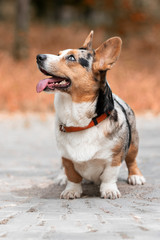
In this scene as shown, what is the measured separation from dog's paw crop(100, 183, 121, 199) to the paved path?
0.09 metres

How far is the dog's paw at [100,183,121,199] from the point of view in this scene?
11.3 ft

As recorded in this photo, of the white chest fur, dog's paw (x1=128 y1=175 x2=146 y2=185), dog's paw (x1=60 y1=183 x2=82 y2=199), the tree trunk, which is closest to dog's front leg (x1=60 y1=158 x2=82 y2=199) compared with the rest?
dog's paw (x1=60 y1=183 x2=82 y2=199)

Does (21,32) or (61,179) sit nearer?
(61,179)

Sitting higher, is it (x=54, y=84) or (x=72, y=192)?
(x=54, y=84)

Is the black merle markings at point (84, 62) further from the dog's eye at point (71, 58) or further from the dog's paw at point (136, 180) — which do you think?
the dog's paw at point (136, 180)

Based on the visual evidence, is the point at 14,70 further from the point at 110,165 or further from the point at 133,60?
the point at 110,165

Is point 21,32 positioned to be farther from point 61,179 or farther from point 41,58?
point 41,58

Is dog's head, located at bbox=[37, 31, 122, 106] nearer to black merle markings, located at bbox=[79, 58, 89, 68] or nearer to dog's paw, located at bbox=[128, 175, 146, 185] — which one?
black merle markings, located at bbox=[79, 58, 89, 68]

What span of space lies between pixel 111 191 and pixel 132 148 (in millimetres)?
659

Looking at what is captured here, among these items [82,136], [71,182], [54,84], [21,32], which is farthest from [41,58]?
[21,32]

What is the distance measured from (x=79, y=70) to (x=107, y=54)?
27cm

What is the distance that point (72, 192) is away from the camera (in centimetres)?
357

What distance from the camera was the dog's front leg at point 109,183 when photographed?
347 centimetres

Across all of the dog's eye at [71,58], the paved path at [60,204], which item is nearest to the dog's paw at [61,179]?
the paved path at [60,204]
